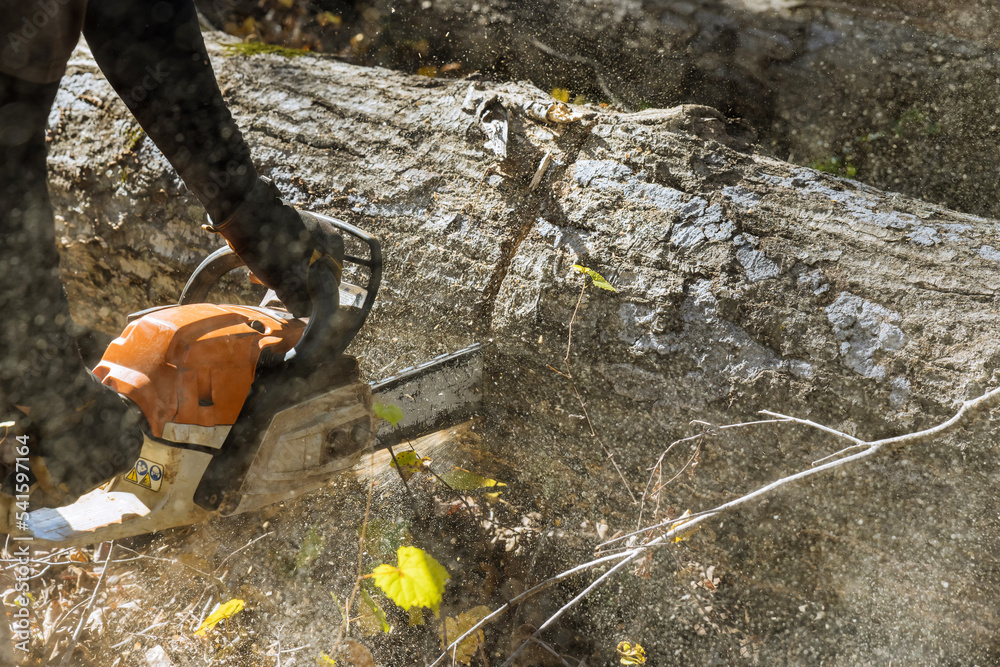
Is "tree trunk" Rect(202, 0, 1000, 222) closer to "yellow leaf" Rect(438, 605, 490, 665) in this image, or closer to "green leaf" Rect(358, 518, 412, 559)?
"green leaf" Rect(358, 518, 412, 559)

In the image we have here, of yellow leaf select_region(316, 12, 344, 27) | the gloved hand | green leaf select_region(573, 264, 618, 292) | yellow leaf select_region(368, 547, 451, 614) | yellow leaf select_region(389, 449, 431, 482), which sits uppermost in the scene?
yellow leaf select_region(316, 12, 344, 27)

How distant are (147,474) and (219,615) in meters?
0.69

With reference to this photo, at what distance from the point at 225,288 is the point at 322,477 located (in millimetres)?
869

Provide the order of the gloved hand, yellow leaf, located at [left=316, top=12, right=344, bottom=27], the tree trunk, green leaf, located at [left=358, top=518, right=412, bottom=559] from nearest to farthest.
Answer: the gloved hand → green leaf, located at [left=358, top=518, right=412, bottom=559] → the tree trunk → yellow leaf, located at [left=316, top=12, right=344, bottom=27]

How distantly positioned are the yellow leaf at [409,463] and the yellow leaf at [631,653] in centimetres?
78

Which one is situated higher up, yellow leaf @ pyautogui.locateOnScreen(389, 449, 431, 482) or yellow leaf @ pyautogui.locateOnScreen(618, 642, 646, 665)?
yellow leaf @ pyautogui.locateOnScreen(389, 449, 431, 482)

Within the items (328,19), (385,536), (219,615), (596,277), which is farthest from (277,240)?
(328,19)

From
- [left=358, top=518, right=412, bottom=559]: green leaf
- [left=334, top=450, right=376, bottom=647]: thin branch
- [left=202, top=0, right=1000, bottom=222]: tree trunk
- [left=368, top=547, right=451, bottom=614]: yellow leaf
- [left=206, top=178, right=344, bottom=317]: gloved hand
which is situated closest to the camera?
[left=206, top=178, right=344, bottom=317]: gloved hand

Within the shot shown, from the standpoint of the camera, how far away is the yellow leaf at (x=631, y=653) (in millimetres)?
1648

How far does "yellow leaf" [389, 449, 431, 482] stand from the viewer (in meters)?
1.76

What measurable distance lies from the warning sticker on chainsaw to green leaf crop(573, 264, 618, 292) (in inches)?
43.5

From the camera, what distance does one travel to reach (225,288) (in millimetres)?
2051

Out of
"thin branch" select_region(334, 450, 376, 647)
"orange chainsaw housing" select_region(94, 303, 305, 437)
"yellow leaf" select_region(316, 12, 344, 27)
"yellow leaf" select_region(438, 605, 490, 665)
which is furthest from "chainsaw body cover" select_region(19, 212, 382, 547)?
"yellow leaf" select_region(316, 12, 344, 27)

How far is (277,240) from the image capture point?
131cm
